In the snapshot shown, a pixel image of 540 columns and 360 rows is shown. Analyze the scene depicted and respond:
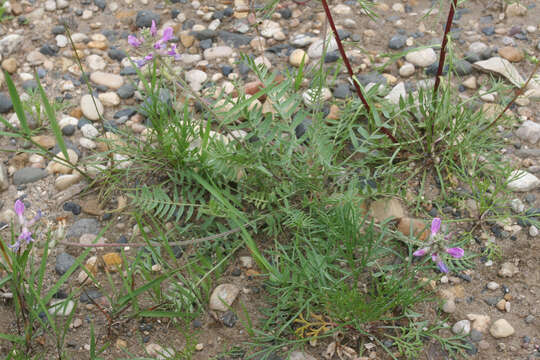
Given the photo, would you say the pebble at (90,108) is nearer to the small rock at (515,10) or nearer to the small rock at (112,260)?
the small rock at (112,260)

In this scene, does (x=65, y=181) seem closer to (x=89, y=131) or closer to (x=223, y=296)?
(x=89, y=131)

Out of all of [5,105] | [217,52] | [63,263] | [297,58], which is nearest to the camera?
[63,263]

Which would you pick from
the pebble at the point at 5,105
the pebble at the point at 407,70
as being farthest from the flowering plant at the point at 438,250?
the pebble at the point at 5,105

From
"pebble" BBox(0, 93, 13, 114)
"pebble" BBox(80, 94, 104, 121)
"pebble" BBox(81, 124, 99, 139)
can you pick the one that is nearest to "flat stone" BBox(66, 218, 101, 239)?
"pebble" BBox(81, 124, 99, 139)

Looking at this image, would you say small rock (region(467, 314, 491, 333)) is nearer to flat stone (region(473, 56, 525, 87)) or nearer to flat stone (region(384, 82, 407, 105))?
flat stone (region(384, 82, 407, 105))

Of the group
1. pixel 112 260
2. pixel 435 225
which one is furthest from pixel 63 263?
pixel 435 225

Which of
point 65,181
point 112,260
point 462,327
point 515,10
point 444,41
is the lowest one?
point 462,327

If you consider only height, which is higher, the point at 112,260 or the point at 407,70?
the point at 407,70

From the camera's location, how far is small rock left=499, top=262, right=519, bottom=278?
6.69 feet

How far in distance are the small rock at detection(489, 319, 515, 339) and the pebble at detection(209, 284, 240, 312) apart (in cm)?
88

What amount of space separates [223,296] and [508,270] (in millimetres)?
1019

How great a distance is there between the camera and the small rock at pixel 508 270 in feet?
6.69

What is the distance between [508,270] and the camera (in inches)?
80.5

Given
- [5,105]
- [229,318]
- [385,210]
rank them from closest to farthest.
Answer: [229,318], [385,210], [5,105]
